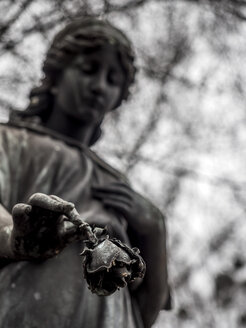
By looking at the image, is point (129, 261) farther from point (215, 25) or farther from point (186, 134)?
point (186, 134)

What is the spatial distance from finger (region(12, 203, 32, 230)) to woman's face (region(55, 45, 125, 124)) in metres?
1.35

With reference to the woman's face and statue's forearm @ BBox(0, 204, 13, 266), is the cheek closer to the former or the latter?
the woman's face

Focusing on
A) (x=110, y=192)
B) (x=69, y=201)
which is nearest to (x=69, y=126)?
(x=110, y=192)

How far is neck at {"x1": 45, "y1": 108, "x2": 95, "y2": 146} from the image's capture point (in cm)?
337

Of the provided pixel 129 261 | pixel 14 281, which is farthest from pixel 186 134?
pixel 129 261

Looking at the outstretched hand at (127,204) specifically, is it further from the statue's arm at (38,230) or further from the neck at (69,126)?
the statue's arm at (38,230)

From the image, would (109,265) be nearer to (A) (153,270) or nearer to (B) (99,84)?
(A) (153,270)

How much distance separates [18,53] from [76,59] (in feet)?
6.94

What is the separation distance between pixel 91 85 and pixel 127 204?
0.70m

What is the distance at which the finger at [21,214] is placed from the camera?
1940 mm

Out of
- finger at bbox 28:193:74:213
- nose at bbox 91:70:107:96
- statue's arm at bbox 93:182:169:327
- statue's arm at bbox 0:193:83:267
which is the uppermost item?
finger at bbox 28:193:74:213

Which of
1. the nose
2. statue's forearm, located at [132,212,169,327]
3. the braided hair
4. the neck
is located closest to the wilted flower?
statue's forearm, located at [132,212,169,327]

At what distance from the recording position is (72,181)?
9.39 ft

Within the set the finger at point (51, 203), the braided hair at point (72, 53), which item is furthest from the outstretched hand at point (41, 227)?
the braided hair at point (72, 53)
